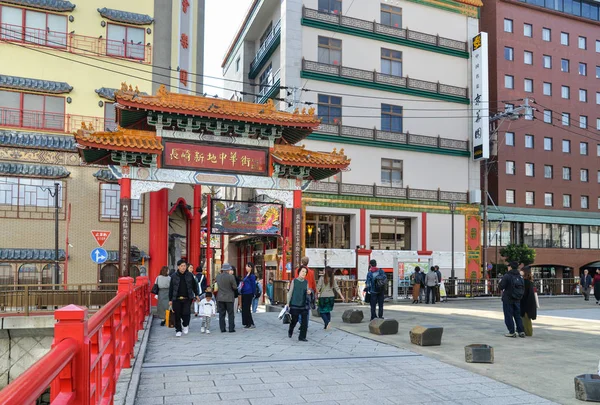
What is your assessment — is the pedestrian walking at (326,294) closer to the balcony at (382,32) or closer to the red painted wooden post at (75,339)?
the red painted wooden post at (75,339)

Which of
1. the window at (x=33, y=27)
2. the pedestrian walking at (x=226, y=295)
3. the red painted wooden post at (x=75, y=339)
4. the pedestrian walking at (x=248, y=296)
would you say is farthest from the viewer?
the window at (x=33, y=27)

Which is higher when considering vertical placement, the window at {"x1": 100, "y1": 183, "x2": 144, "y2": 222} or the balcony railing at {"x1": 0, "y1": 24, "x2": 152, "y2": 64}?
the balcony railing at {"x1": 0, "y1": 24, "x2": 152, "y2": 64}

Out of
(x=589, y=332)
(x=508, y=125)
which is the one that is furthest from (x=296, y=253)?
(x=508, y=125)

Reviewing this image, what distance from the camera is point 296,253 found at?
2056 centimetres

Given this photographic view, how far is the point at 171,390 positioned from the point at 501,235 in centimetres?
3954

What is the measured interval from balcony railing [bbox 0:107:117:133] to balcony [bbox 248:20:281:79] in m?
13.9

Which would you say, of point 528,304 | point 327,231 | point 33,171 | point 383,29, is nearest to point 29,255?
point 33,171

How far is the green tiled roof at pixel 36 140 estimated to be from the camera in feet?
77.7

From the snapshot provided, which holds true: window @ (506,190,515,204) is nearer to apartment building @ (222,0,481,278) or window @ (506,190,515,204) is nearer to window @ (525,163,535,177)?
window @ (525,163,535,177)

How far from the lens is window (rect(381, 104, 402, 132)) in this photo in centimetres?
3631

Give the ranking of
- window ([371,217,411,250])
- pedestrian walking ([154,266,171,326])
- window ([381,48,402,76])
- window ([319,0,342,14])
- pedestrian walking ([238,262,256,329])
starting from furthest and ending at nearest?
window ([381,48,402,76]) < window ([371,217,411,250]) < window ([319,0,342,14]) < pedestrian walking ([154,266,171,326]) < pedestrian walking ([238,262,256,329])

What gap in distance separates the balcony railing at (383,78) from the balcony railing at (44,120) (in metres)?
13.6

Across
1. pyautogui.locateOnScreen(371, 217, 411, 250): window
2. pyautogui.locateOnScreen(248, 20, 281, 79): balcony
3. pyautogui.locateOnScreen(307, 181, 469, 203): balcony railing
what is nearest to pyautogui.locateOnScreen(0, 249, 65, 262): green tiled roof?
pyautogui.locateOnScreen(307, 181, 469, 203): balcony railing

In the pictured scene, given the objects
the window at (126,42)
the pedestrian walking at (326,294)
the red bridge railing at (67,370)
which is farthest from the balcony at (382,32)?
the red bridge railing at (67,370)
